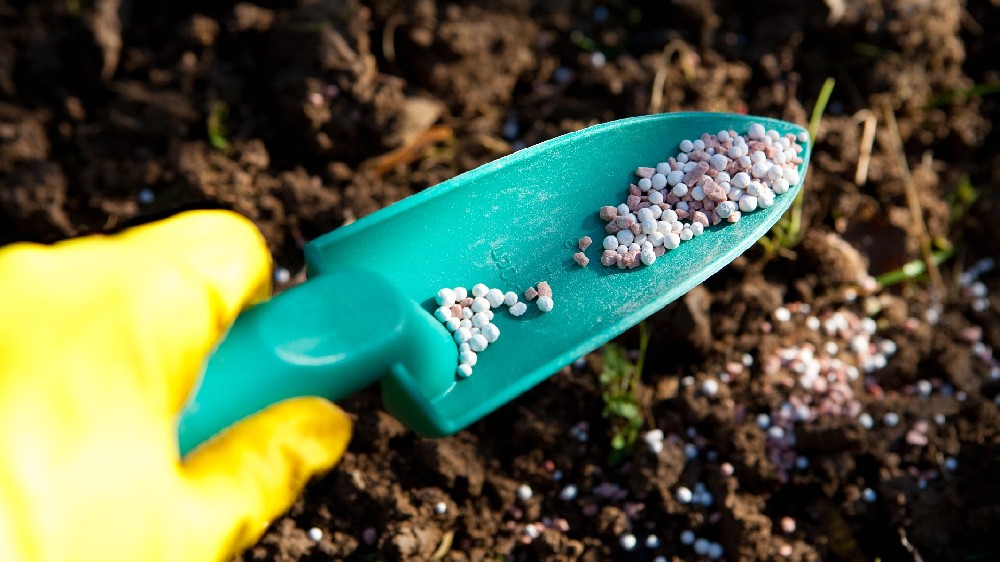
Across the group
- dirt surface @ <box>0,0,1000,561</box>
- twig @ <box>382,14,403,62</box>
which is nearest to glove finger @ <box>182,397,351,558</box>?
dirt surface @ <box>0,0,1000,561</box>

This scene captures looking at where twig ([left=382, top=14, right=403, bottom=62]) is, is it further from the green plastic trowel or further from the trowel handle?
the trowel handle

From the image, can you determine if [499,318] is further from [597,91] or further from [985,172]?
[985,172]

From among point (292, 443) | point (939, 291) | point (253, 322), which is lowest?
point (939, 291)

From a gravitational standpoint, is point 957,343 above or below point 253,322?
below

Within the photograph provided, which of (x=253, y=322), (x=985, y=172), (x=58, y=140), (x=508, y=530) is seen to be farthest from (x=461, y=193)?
(x=985, y=172)

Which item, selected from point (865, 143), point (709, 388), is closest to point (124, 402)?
point (709, 388)

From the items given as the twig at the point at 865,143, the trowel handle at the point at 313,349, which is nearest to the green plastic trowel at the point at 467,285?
the trowel handle at the point at 313,349

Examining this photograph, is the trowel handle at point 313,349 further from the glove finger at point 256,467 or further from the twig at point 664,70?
the twig at point 664,70
